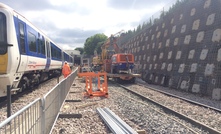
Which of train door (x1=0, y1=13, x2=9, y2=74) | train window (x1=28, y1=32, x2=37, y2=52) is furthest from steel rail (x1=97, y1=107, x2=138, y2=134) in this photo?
train window (x1=28, y1=32, x2=37, y2=52)

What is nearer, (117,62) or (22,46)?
(22,46)

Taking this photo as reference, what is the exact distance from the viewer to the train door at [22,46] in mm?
9022

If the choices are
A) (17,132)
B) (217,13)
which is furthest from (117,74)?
(17,132)

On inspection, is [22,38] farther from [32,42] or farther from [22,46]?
[32,42]

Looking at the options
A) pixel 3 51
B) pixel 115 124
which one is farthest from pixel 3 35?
pixel 115 124

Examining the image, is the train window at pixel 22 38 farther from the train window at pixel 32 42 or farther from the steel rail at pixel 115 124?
the steel rail at pixel 115 124

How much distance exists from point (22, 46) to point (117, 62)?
34.9 feet

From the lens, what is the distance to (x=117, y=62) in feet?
62.8

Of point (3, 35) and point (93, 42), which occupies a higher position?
point (93, 42)

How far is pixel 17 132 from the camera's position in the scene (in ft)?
10.2

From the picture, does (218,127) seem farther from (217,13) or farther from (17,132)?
Answer: (217,13)

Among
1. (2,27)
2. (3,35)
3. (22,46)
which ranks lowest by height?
→ (22,46)

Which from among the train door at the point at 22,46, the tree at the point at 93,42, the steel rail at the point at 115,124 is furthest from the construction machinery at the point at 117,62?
the tree at the point at 93,42

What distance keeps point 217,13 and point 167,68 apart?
5945mm
